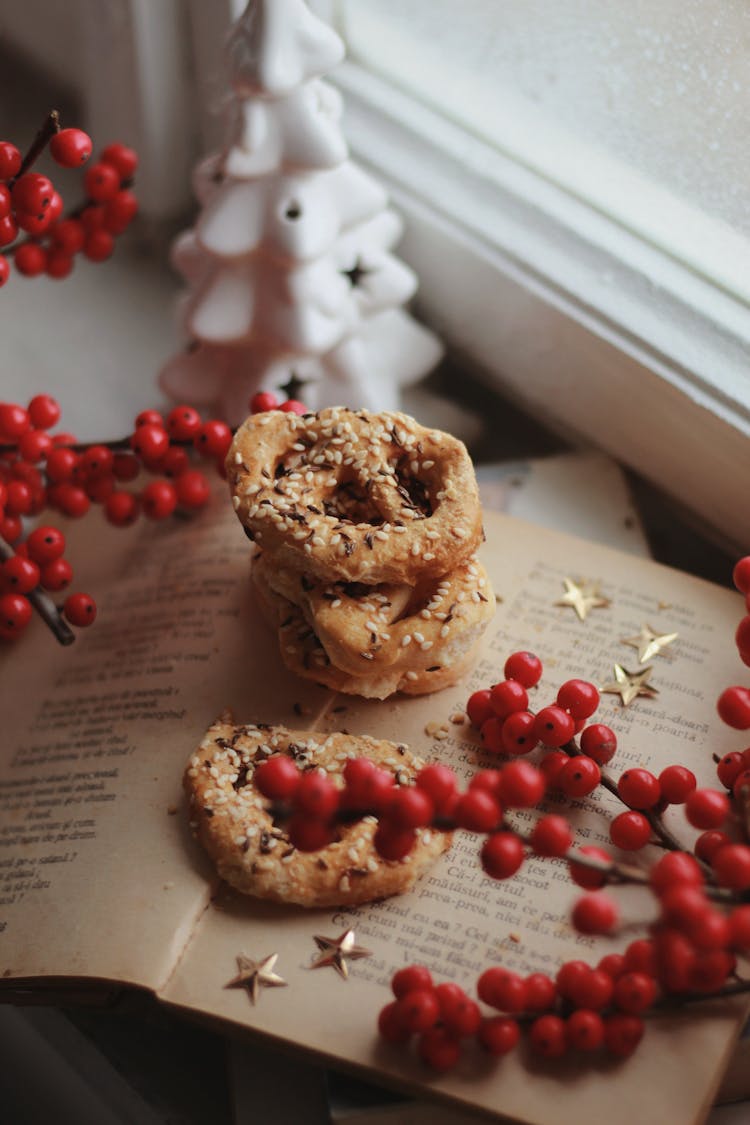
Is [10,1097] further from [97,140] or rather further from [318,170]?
[97,140]

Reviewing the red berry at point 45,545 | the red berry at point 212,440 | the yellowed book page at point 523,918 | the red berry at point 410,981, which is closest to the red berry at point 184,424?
the red berry at point 212,440

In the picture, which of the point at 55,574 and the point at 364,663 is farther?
the point at 55,574

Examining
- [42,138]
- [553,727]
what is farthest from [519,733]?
[42,138]

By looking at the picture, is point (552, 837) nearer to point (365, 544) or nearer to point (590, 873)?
point (590, 873)

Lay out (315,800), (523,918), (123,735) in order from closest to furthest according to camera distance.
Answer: (315,800) < (523,918) < (123,735)

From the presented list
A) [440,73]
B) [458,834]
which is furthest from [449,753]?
[440,73]

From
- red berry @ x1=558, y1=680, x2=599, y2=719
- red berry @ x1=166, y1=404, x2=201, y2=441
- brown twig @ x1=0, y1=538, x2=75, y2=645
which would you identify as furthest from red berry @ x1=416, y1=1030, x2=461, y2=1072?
red berry @ x1=166, y1=404, x2=201, y2=441

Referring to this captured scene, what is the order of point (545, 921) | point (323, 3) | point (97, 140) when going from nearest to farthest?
point (545, 921) → point (323, 3) → point (97, 140)
